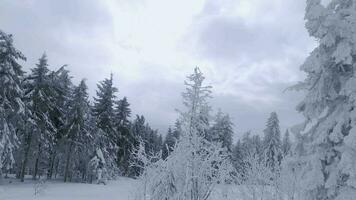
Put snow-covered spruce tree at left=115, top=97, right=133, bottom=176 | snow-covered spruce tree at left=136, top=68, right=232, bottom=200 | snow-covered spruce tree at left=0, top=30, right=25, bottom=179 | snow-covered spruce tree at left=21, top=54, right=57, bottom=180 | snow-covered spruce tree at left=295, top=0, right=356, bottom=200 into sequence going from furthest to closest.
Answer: snow-covered spruce tree at left=115, top=97, right=133, bottom=176 → snow-covered spruce tree at left=21, top=54, right=57, bottom=180 → snow-covered spruce tree at left=0, top=30, right=25, bottom=179 → snow-covered spruce tree at left=136, top=68, right=232, bottom=200 → snow-covered spruce tree at left=295, top=0, right=356, bottom=200

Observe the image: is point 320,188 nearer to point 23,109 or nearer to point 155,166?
point 155,166

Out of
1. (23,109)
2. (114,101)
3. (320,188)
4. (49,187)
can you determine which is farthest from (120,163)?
(320,188)

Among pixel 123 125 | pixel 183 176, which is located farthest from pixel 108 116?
pixel 183 176

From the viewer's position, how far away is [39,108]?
4203 centimetres

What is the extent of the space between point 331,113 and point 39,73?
3500 centimetres

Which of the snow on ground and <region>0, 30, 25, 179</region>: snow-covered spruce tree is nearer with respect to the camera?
the snow on ground

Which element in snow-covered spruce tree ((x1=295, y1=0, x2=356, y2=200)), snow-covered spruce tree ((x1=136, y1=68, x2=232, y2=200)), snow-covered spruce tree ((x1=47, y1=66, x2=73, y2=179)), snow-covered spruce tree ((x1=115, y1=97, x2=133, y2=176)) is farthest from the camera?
snow-covered spruce tree ((x1=115, y1=97, x2=133, y2=176))

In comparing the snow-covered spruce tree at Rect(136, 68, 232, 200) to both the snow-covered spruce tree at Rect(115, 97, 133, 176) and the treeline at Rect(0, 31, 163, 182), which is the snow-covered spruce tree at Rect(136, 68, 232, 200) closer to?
the treeline at Rect(0, 31, 163, 182)

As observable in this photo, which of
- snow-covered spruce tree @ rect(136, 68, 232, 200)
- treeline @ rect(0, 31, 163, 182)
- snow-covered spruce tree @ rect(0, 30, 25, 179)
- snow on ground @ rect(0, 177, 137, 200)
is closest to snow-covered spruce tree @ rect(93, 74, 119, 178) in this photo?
treeline @ rect(0, 31, 163, 182)

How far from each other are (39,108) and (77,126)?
4.70m

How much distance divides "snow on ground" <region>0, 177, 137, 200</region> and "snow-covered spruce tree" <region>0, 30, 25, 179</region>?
2237 millimetres

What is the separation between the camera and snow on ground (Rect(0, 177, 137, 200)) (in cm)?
3216

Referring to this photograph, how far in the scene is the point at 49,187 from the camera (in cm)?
3881

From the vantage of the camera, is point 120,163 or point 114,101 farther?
point 120,163
